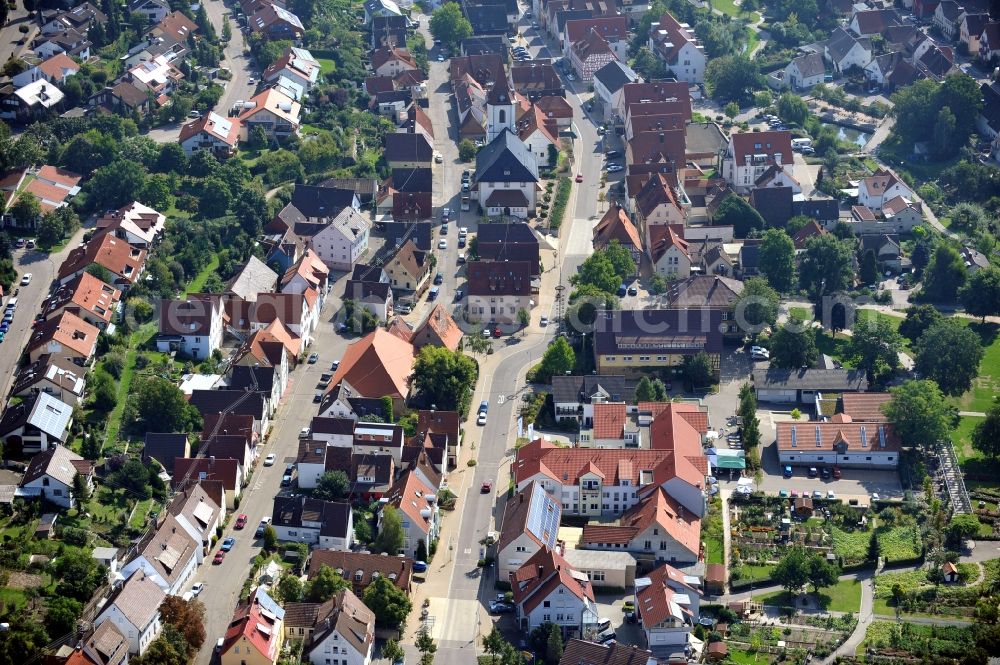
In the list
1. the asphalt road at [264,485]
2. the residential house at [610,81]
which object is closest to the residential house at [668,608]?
the asphalt road at [264,485]

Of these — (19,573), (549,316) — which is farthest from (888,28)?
(19,573)

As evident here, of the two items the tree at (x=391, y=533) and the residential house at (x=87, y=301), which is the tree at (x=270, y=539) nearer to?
the tree at (x=391, y=533)

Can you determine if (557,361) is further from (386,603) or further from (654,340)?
(386,603)

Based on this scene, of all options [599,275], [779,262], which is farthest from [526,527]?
[779,262]

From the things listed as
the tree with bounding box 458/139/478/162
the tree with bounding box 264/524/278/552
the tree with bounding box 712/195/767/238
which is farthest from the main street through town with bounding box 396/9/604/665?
the tree with bounding box 712/195/767/238

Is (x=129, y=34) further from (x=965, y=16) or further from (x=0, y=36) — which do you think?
(x=965, y=16)

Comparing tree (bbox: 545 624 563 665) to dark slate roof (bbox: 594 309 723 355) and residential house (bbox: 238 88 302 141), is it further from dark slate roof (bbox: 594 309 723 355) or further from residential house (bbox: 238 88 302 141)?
residential house (bbox: 238 88 302 141)
